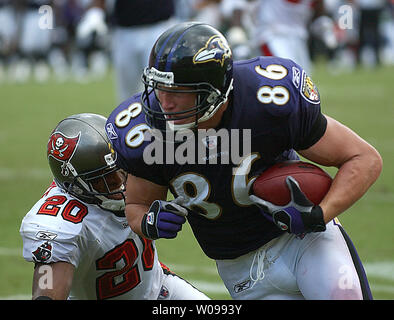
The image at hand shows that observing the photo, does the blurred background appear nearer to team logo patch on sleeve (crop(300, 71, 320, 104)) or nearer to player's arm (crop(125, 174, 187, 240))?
player's arm (crop(125, 174, 187, 240))

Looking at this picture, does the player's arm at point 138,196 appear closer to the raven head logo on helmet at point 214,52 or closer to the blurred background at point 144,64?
the raven head logo on helmet at point 214,52

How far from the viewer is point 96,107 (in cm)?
1211

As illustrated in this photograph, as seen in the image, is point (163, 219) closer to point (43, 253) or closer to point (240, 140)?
point (240, 140)

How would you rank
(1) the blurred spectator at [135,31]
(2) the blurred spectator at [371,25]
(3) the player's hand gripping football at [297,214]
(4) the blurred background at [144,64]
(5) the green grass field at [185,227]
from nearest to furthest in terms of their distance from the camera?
(3) the player's hand gripping football at [297,214], (5) the green grass field at [185,227], (4) the blurred background at [144,64], (1) the blurred spectator at [135,31], (2) the blurred spectator at [371,25]

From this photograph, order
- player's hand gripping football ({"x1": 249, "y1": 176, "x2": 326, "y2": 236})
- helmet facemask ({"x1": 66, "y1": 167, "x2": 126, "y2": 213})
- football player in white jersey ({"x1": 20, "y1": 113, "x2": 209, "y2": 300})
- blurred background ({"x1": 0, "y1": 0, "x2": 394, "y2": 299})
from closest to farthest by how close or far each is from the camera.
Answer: player's hand gripping football ({"x1": 249, "y1": 176, "x2": 326, "y2": 236}) → football player in white jersey ({"x1": 20, "y1": 113, "x2": 209, "y2": 300}) → helmet facemask ({"x1": 66, "y1": 167, "x2": 126, "y2": 213}) → blurred background ({"x1": 0, "y1": 0, "x2": 394, "y2": 299})

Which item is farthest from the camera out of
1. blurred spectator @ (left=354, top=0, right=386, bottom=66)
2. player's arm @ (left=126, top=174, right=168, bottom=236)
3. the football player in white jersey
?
blurred spectator @ (left=354, top=0, right=386, bottom=66)

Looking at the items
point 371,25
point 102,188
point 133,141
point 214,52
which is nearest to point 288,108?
point 214,52

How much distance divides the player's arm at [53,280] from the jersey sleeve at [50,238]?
0.08 ft

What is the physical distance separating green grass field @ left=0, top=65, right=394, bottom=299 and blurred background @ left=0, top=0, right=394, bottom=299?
0.01 meters

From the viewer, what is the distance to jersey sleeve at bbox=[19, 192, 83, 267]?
3.22 m

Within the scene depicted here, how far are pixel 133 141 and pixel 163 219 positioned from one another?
31 centimetres

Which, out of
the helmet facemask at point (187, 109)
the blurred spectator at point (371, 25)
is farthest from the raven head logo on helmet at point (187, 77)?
the blurred spectator at point (371, 25)

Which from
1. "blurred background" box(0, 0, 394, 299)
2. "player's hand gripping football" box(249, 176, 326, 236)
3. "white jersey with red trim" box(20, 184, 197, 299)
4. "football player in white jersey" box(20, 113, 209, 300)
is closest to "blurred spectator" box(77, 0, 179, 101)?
"blurred background" box(0, 0, 394, 299)

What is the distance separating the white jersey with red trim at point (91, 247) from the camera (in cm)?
326
